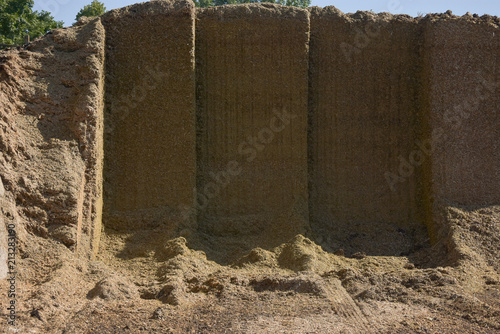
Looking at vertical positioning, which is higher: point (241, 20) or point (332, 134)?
point (241, 20)

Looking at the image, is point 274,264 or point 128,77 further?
point 128,77

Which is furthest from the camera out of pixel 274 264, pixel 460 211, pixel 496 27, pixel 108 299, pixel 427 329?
pixel 496 27

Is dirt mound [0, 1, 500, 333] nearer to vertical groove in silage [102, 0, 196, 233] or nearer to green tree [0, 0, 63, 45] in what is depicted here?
vertical groove in silage [102, 0, 196, 233]

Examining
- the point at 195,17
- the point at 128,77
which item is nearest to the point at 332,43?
the point at 195,17

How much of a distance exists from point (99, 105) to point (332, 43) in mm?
3043

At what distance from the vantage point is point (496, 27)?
7.03m

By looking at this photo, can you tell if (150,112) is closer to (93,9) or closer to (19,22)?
(19,22)

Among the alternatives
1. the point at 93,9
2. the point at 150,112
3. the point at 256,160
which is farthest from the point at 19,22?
the point at 256,160

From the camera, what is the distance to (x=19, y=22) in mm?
15531

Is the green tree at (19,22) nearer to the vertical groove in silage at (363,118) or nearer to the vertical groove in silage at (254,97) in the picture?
the vertical groove in silage at (254,97)

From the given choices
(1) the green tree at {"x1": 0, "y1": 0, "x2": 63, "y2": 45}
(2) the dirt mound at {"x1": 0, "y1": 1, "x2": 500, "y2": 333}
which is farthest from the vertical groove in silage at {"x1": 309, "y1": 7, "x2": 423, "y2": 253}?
(1) the green tree at {"x1": 0, "y1": 0, "x2": 63, "y2": 45}

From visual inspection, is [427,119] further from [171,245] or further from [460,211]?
[171,245]

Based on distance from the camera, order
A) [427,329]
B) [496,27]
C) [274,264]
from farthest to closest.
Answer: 1. [496,27]
2. [274,264]
3. [427,329]

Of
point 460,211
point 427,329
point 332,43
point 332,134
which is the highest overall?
point 332,43
